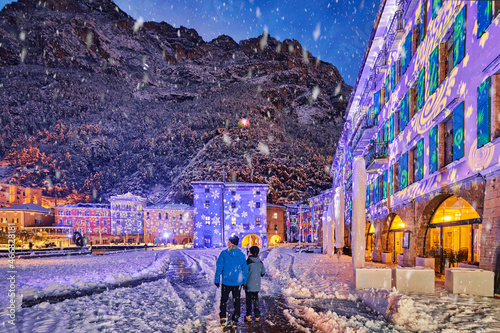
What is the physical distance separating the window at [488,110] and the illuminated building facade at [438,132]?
27 millimetres

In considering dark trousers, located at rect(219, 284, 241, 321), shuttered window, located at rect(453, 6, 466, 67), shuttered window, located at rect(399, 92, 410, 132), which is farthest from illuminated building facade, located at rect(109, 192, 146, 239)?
dark trousers, located at rect(219, 284, 241, 321)

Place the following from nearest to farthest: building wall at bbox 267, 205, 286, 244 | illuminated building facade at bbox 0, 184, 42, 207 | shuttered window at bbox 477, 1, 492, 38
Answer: shuttered window at bbox 477, 1, 492, 38 → building wall at bbox 267, 205, 286, 244 → illuminated building facade at bbox 0, 184, 42, 207

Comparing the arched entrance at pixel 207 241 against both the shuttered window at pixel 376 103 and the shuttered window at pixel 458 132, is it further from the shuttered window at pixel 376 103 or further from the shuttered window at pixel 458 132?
the shuttered window at pixel 458 132

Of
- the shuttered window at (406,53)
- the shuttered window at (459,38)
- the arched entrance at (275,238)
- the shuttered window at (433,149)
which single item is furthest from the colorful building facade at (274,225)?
the shuttered window at (459,38)

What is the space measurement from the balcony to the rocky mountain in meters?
67.4

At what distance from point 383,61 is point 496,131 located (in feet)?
47.7

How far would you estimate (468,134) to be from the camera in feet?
35.7

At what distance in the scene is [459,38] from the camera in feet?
38.7

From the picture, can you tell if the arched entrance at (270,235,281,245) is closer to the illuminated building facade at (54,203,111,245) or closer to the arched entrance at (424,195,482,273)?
the illuminated building facade at (54,203,111,245)

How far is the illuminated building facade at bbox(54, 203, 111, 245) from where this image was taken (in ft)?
239

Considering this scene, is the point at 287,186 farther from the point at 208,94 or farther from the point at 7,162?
the point at 7,162

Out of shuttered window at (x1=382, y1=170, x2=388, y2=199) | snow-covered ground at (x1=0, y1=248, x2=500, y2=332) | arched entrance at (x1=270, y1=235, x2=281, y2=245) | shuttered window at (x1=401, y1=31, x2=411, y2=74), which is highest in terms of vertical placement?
shuttered window at (x1=401, y1=31, x2=411, y2=74)

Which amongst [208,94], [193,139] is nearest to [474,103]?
[193,139]

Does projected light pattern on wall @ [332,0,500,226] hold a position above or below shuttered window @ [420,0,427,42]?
below
